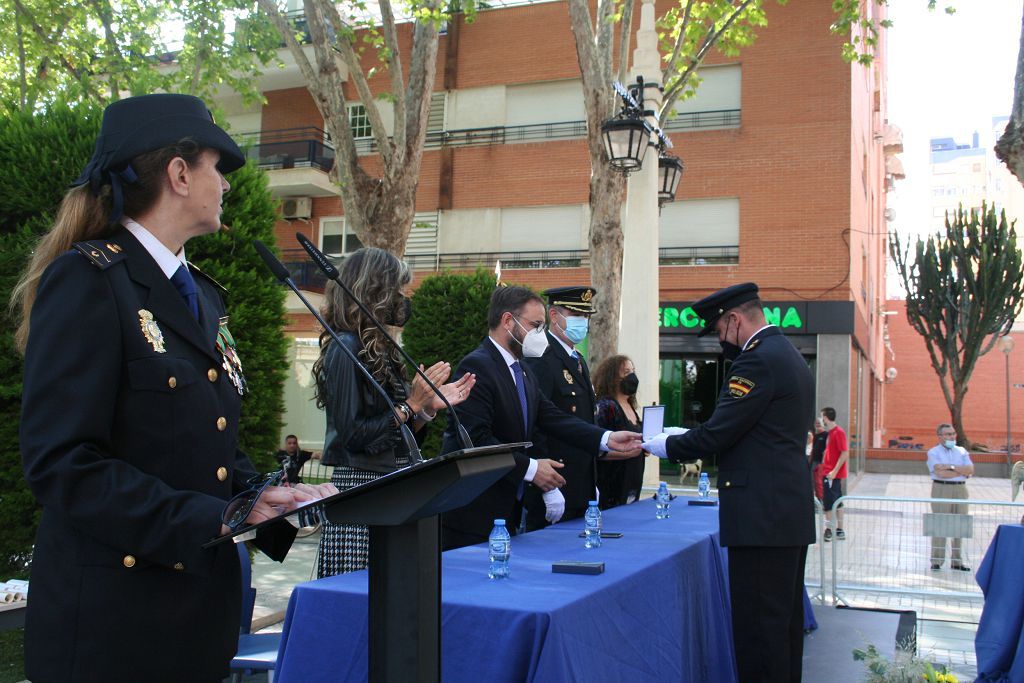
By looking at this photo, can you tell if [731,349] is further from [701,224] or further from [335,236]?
[335,236]

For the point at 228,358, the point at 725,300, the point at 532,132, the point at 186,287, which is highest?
the point at 532,132

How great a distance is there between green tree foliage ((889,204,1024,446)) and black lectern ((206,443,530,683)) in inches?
1188

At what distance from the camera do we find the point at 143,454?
180 cm

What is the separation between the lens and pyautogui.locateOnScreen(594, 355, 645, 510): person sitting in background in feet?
23.2

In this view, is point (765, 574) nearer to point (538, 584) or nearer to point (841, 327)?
point (538, 584)

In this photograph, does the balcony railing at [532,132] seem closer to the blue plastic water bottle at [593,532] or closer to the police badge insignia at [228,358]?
the blue plastic water bottle at [593,532]

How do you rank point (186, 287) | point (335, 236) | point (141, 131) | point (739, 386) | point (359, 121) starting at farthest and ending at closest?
point (359, 121) < point (335, 236) < point (739, 386) < point (186, 287) < point (141, 131)

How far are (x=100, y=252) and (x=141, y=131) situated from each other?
300mm

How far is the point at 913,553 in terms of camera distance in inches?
323

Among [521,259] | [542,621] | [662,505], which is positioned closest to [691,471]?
[521,259]

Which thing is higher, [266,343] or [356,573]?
[266,343]

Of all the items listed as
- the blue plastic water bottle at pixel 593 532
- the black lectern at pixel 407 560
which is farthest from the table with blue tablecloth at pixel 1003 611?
the black lectern at pixel 407 560

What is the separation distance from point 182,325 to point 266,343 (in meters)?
5.26

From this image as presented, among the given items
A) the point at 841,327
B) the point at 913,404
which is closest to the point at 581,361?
the point at 841,327
